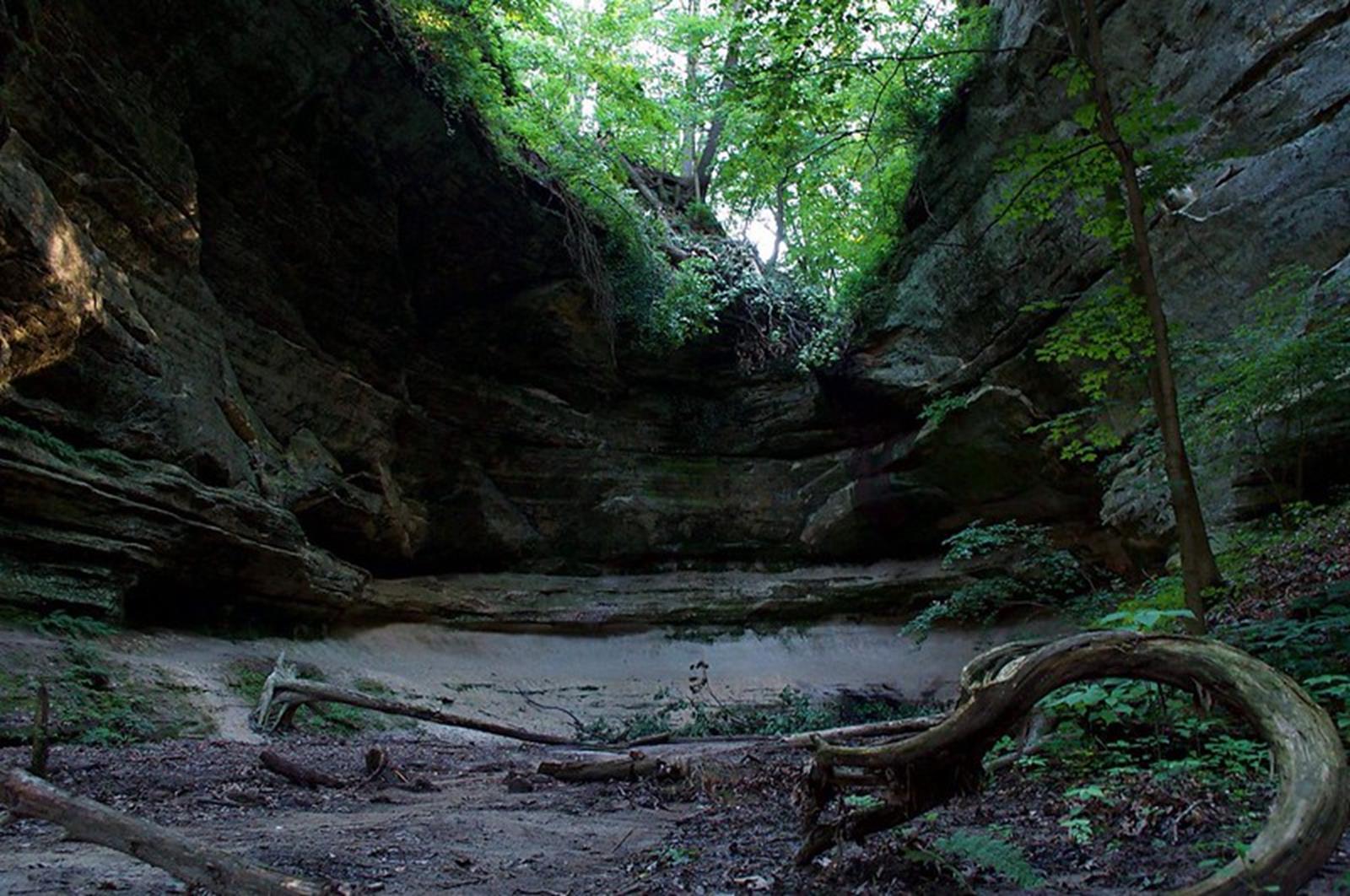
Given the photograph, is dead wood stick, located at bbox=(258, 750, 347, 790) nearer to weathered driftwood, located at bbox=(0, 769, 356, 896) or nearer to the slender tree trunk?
weathered driftwood, located at bbox=(0, 769, 356, 896)

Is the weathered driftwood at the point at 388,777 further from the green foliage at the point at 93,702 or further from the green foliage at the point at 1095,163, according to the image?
the green foliage at the point at 1095,163

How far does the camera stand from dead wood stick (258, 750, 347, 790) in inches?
213

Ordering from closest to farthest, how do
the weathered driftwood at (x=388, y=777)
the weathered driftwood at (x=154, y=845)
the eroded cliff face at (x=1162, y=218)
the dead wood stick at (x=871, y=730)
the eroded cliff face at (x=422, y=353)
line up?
the weathered driftwood at (x=154, y=845) → the weathered driftwood at (x=388, y=777) → the dead wood stick at (x=871, y=730) → the eroded cliff face at (x=1162, y=218) → the eroded cliff face at (x=422, y=353)

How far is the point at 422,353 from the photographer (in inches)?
605

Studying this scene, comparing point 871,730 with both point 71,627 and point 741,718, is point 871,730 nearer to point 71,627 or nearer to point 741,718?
point 741,718

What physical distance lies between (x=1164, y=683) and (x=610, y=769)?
4858 mm

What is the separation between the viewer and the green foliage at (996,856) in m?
2.68

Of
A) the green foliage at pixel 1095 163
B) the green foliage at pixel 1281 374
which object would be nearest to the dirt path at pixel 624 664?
the green foliage at pixel 1281 374

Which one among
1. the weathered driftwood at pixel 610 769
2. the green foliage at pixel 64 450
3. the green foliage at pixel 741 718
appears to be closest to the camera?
the weathered driftwood at pixel 610 769

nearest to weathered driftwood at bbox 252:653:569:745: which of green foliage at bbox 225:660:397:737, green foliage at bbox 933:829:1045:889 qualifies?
green foliage at bbox 225:660:397:737

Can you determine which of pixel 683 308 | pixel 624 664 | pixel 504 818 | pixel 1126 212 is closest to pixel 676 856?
pixel 504 818

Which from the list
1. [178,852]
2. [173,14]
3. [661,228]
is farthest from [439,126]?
[178,852]

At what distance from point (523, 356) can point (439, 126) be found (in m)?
5.09

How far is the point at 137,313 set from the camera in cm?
988
